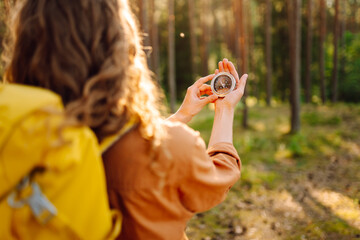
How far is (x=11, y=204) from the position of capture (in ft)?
3.34

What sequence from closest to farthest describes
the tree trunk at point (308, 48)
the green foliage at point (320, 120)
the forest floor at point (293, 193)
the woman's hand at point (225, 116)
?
the woman's hand at point (225, 116) → the forest floor at point (293, 193) → the green foliage at point (320, 120) → the tree trunk at point (308, 48)

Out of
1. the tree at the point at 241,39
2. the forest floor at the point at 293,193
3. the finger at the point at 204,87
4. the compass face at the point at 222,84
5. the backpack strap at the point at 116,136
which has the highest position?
the backpack strap at the point at 116,136

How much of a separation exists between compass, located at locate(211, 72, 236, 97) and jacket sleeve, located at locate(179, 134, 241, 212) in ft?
1.66

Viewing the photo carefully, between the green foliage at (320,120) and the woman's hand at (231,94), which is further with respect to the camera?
the green foliage at (320,120)

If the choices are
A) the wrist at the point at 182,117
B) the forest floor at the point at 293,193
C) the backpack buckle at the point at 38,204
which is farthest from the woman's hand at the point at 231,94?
the forest floor at the point at 293,193

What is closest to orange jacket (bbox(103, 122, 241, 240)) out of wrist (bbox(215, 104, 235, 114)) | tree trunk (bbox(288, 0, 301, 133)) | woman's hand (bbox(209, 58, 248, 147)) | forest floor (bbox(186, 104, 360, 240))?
woman's hand (bbox(209, 58, 248, 147))

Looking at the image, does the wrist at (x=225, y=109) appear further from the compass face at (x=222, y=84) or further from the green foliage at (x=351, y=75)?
the green foliage at (x=351, y=75)

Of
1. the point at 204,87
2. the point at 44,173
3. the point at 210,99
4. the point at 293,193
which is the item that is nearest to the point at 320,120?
the point at 293,193

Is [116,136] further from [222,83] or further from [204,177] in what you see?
[222,83]

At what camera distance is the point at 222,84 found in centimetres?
199

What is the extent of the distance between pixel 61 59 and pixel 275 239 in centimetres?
430

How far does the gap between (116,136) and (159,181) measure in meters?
0.24

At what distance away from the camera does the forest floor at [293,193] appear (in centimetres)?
482

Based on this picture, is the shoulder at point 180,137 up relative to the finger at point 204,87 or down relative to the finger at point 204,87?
up
